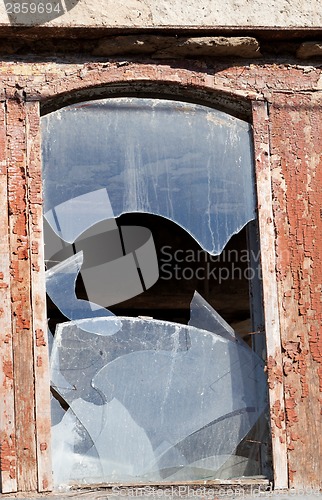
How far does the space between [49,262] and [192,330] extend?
0.80 m

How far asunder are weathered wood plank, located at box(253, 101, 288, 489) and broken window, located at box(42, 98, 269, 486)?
0.07 m

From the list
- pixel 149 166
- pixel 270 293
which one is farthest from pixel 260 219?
pixel 149 166

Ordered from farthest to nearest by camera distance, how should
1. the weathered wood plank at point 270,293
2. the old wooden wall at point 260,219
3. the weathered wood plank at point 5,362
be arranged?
the weathered wood plank at point 270,293 → the old wooden wall at point 260,219 → the weathered wood plank at point 5,362

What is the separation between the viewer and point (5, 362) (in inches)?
200

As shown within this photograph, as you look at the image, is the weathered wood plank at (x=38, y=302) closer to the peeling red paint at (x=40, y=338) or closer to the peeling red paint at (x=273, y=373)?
the peeling red paint at (x=40, y=338)

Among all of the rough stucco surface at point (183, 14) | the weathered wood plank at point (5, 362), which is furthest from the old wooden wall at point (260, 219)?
the rough stucco surface at point (183, 14)

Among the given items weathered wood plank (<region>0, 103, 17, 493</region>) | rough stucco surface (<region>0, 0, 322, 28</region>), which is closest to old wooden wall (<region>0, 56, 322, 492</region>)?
weathered wood plank (<region>0, 103, 17, 493</region>)

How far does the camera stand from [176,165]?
18.2ft

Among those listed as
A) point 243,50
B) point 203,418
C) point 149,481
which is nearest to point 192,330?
point 203,418

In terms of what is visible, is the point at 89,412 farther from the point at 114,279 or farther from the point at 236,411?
the point at 114,279

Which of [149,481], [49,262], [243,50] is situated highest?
[243,50]

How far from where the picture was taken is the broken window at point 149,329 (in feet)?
17.1

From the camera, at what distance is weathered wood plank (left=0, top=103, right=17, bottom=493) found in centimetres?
495

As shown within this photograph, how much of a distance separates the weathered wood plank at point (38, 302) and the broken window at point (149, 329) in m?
0.08
